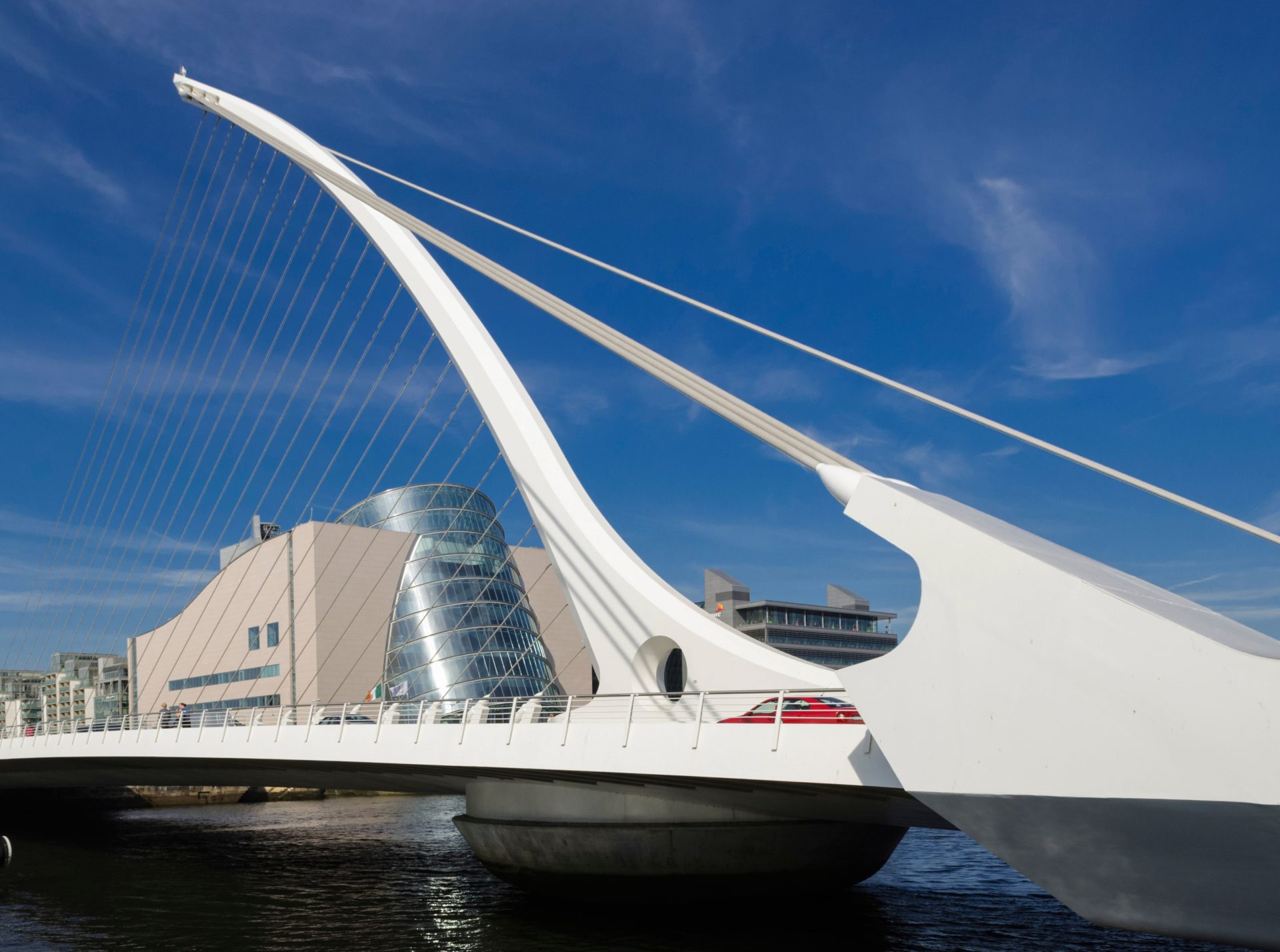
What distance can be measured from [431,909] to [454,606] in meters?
41.3

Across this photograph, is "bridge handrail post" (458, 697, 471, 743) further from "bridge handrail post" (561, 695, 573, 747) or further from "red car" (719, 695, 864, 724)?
"red car" (719, 695, 864, 724)

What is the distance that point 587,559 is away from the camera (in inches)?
853

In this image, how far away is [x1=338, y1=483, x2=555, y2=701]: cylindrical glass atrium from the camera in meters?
58.7

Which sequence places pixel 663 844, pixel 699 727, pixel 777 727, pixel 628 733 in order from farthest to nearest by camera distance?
pixel 663 844 → pixel 628 733 → pixel 699 727 → pixel 777 727

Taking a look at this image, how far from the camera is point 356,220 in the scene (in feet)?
102

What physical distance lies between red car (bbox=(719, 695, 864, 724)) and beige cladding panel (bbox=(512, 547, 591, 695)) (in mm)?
56763

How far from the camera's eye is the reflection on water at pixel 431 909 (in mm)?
17141

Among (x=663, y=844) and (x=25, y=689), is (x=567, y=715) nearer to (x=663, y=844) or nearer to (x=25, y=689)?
(x=663, y=844)

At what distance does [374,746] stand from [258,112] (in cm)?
2313

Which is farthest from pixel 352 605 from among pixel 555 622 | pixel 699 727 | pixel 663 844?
pixel 699 727

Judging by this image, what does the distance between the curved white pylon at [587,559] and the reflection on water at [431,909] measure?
3.89m

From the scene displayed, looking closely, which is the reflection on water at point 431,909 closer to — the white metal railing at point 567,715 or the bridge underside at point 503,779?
the bridge underside at point 503,779

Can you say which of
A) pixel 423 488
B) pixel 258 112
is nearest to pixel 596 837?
pixel 258 112

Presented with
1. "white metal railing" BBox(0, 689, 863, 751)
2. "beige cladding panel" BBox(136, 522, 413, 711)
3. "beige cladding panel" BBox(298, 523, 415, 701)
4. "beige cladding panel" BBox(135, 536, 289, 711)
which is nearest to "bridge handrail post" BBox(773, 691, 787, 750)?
"white metal railing" BBox(0, 689, 863, 751)
